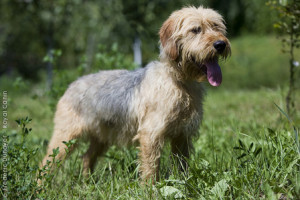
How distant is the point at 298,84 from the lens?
10.8m

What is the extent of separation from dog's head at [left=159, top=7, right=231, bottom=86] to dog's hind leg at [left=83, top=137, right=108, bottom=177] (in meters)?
1.79

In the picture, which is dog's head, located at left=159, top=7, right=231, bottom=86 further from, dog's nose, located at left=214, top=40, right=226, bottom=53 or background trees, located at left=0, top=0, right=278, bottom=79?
background trees, located at left=0, top=0, right=278, bottom=79

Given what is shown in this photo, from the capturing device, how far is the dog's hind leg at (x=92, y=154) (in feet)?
15.5

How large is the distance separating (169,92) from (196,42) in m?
0.59

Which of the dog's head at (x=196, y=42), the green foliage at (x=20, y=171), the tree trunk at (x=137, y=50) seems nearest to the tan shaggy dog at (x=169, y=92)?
the dog's head at (x=196, y=42)

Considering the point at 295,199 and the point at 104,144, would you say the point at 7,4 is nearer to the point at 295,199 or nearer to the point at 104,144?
the point at 104,144

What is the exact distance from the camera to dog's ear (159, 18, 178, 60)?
11.6 feet

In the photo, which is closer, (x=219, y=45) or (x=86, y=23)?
(x=219, y=45)

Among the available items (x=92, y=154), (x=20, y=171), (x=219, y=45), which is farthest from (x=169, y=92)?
(x=92, y=154)

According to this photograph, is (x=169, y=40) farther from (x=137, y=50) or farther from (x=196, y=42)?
(x=137, y=50)

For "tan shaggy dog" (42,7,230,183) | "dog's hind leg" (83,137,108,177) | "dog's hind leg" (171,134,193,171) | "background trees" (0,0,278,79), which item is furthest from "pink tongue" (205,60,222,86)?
"dog's hind leg" (83,137,108,177)

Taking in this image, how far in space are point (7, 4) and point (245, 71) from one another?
11.0 meters

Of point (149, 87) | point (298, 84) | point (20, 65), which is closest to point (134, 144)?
point (149, 87)

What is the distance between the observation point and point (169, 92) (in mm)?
3549
